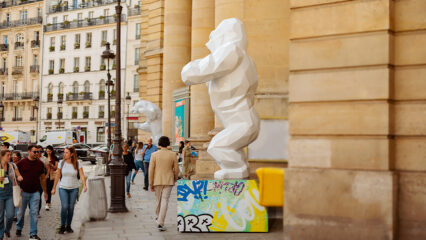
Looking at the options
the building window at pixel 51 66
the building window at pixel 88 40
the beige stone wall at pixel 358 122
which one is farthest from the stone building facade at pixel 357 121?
the building window at pixel 51 66

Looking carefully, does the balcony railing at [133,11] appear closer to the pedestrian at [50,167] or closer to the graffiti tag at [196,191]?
the pedestrian at [50,167]

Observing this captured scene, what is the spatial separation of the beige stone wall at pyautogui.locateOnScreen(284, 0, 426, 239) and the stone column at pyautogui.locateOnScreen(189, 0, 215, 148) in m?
10.7

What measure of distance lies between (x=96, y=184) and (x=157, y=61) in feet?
57.4

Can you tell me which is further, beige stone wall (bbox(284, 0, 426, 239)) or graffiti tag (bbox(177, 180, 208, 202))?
graffiti tag (bbox(177, 180, 208, 202))

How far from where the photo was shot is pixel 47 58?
263 feet

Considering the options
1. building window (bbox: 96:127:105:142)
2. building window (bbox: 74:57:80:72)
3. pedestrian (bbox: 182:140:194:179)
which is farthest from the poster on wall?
building window (bbox: 74:57:80:72)

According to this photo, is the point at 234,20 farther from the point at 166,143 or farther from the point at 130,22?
the point at 130,22

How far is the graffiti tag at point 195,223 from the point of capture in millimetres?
9617

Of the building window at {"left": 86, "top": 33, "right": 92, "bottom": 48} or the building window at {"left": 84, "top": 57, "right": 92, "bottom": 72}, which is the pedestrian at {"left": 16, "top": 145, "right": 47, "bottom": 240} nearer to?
the building window at {"left": 84, "top": 57, "right": 92, "bottom": 72}

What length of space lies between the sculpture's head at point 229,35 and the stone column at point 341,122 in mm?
1597

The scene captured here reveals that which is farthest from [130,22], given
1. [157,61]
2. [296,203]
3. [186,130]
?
[296,203]

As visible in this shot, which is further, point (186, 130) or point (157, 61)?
point (157, 61)

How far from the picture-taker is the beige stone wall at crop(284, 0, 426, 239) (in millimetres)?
7457

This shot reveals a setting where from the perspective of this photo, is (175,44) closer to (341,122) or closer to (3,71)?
(341,122)
